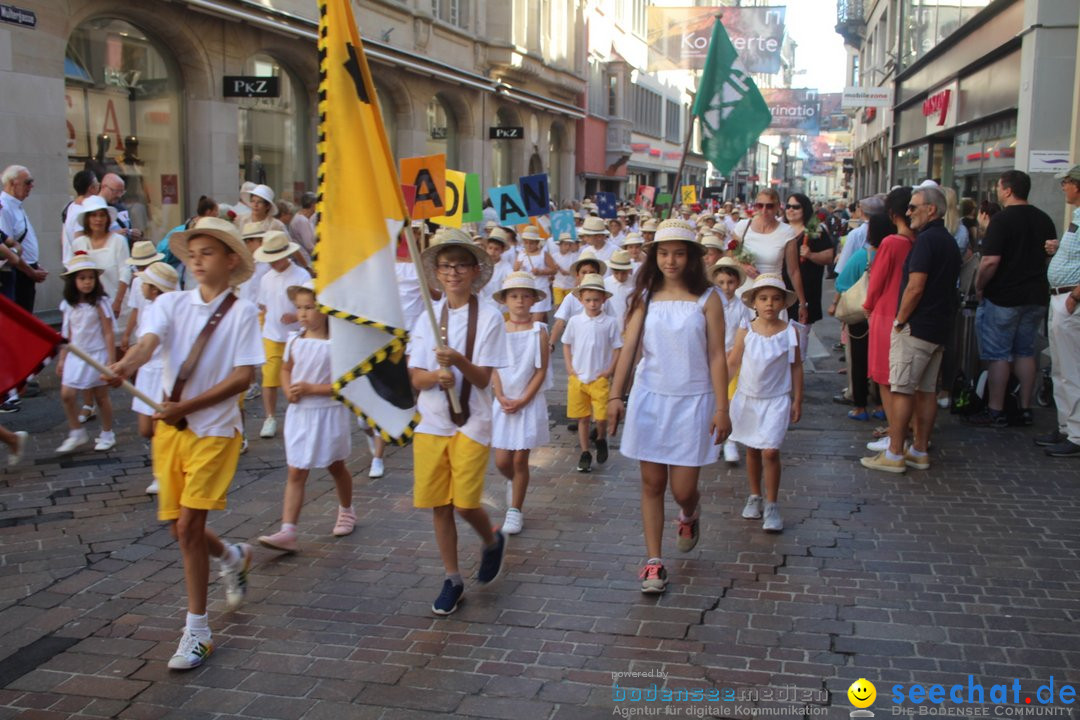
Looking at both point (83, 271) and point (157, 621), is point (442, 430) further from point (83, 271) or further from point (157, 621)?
point (83, 271)

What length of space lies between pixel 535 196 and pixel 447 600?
29.7ft

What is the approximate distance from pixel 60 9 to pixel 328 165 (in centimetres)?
1199

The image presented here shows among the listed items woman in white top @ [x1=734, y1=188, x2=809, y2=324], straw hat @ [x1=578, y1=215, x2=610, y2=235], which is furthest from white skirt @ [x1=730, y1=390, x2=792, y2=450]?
straw hat @ [x1=578, y1=215, x2=610, y2=235]

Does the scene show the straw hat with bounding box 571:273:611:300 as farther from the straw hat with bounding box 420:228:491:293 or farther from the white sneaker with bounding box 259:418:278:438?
the white sneaker with bounding box 259:418:278:438

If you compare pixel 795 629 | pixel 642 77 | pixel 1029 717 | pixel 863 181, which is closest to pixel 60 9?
pixel 795 629

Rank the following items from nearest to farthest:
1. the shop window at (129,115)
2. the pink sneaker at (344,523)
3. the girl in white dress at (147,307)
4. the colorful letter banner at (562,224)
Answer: the pink sneaker at (344,523), the girl in white dress at (147,307), the colorful letter banner at (562,224), the shop window at (129,115)

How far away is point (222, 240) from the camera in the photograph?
4.75 metres

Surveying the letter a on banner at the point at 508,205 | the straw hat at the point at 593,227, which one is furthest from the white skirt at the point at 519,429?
the letter a on banner at the point at 508,205

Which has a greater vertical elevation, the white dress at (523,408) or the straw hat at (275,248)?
the straw hat at (275,248)

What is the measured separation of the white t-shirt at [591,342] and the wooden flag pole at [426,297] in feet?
9.65

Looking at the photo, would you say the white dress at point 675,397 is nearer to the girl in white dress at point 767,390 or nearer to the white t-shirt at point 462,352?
the white t-shirt at point 462,352

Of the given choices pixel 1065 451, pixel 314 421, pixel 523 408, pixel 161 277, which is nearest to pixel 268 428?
pixel 161 277

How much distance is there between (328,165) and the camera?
4527 millimetres

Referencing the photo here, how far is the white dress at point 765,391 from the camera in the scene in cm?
640
